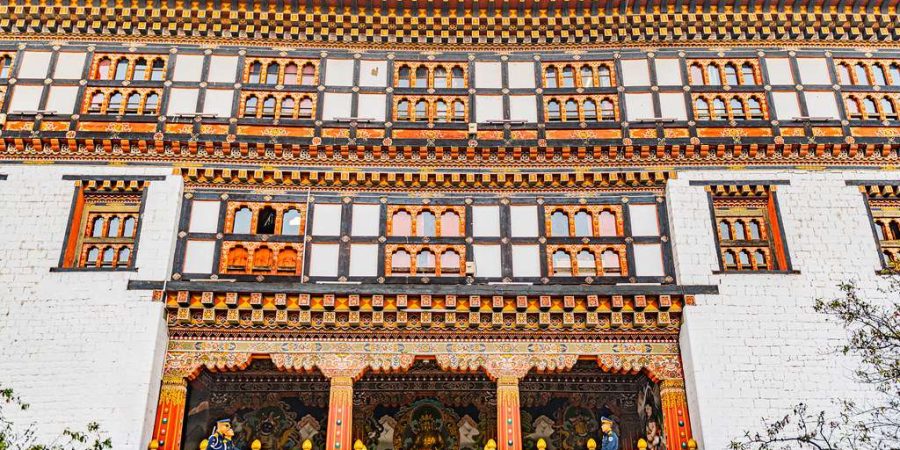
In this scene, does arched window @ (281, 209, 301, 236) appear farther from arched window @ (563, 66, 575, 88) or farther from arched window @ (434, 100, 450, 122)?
arched window @ (563, 66, 575, 88)

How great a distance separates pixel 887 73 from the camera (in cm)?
2116

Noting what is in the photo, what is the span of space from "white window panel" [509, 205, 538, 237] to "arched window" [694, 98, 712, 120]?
171 inches

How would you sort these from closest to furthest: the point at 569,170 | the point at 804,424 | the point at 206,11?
the point at 804,424
the point at 569,170
the point at 206,11

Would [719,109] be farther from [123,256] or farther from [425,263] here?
[123,256]

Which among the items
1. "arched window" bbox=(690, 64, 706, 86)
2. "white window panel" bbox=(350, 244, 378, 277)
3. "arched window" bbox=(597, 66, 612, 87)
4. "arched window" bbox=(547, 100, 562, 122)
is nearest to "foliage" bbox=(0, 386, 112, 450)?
"white window panel" bbox=(350, 244, 378, 277)

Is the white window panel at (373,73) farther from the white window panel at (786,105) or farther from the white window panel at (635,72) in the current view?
the white window panel at (786,105)

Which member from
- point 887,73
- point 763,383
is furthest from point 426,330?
point 887,73

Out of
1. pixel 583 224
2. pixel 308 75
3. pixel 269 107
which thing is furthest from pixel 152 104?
pixel 583 224

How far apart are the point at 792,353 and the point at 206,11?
14.7 m

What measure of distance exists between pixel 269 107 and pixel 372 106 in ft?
7.51

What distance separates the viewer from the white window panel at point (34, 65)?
20.6m

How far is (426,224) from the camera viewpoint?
19547 mm

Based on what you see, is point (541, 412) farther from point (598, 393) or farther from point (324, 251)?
point (324, 251)

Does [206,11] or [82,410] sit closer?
[82,410]
